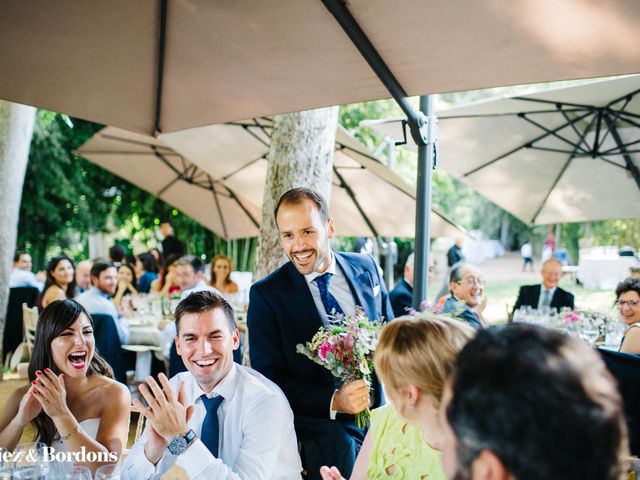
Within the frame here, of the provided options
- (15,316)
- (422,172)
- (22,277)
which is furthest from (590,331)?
(22,277)

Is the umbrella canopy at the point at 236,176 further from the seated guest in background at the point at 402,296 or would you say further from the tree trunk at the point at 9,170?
the seated guest in background at the point at 402,296

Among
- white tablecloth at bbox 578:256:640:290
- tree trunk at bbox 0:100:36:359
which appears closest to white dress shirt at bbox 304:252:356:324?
tree trunk at bbox 0:100:36:359

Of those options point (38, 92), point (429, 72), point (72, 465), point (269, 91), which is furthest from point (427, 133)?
point (72, 465)

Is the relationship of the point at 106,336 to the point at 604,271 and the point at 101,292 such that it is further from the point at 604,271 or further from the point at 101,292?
the point at 604,271

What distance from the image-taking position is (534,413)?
100cm

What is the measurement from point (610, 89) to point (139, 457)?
598cm

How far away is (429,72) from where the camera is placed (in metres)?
3.12

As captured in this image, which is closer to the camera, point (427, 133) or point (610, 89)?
point (427, 133)

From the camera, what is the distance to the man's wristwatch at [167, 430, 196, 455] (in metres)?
2.14

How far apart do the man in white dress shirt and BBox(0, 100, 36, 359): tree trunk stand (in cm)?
707

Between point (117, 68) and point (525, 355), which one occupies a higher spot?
point (117, 68)

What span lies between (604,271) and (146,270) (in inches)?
555

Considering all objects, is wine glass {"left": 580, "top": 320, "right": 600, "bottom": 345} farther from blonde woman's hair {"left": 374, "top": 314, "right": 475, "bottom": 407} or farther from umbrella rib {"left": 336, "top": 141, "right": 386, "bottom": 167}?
blonde woman's hair {"left": 374, "top": 314, "right": 475, "bottom": 407}

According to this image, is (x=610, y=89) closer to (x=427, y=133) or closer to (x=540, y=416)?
(x=427, y=133)
